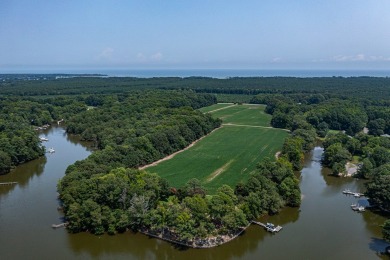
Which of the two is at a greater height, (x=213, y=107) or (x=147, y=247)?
(x=213, y=107)

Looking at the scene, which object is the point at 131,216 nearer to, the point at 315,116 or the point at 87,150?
the point at 87,150

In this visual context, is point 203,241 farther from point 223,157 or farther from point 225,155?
point 225,155

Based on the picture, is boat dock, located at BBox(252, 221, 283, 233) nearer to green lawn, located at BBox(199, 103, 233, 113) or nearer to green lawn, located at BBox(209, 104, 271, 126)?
green lawn, located at BBox(209, 104, 271, 126)

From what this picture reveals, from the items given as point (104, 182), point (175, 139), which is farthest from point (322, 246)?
point (175, 139)

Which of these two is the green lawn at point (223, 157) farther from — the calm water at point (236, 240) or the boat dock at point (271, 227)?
the calm water at point (236, 240)

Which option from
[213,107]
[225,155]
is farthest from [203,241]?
[213,107]

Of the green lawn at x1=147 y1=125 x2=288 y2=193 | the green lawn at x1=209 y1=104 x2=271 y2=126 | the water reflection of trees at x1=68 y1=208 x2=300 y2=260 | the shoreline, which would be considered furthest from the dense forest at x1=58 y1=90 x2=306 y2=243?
the green lawn at x1=209 y1=104 x2=271 y2=126

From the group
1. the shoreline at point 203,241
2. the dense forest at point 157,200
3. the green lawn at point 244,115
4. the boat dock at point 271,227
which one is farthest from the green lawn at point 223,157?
the shoreline at point 203,241
